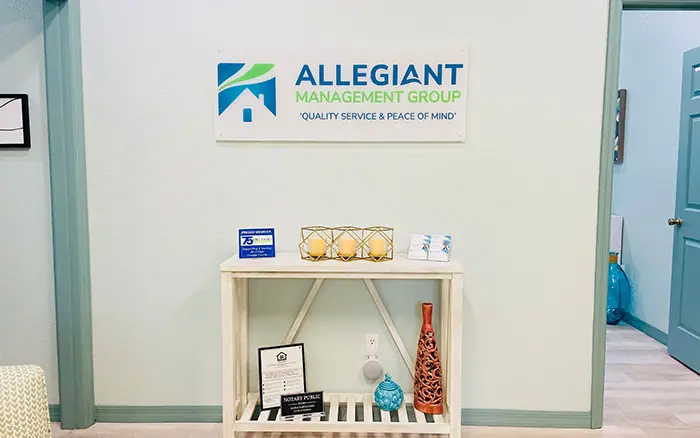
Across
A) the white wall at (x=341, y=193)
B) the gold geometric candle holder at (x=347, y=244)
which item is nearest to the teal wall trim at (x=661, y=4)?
the white wall at (x=341, y=193)

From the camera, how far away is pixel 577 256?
2436 millimetres

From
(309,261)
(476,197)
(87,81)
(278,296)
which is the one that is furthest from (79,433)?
(476,197)

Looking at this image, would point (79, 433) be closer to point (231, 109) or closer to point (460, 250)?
point (231, 109)

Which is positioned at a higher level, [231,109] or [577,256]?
[231,109]

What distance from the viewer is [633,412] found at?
8.80 ft

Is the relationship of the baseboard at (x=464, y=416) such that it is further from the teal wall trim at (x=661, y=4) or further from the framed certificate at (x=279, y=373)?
the teal wall trim at (x=661, y=4)

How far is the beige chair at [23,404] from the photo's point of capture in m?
1.40

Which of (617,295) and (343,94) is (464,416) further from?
(617,295)

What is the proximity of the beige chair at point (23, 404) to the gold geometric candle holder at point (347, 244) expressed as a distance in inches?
43.6

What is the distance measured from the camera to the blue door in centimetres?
325

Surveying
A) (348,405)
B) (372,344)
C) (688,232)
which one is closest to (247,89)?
(372,344)

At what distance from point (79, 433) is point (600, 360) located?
7.28 ft

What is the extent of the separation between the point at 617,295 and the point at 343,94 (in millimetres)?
2993

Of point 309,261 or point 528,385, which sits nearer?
point 309,261
